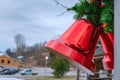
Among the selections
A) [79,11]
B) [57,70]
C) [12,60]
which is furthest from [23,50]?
[79,11]

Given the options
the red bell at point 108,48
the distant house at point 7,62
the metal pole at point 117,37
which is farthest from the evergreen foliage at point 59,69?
the metal pole at point 117,37

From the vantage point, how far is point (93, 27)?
5.92 ft

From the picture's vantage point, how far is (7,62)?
6512 centimetres

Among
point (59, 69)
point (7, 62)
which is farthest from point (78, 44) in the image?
point (7, 62)

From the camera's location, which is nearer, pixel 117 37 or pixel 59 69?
pixel 117 37

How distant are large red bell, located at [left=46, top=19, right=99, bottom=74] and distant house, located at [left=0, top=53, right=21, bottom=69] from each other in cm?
6155

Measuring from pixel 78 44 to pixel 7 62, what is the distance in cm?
6418

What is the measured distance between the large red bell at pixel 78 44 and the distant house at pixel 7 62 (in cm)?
6155

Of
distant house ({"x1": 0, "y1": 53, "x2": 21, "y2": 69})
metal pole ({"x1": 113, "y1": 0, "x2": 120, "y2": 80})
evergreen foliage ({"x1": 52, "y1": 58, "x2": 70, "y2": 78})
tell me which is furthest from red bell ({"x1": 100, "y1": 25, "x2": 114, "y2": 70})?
distant house ({"x1": 0, "y1": 53, "x2": 21, "y2": 69})

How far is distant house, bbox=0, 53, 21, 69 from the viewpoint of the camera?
63.7 metres

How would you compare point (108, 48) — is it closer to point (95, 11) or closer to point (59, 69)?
point (95, 11)

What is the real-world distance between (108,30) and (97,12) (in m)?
0.15

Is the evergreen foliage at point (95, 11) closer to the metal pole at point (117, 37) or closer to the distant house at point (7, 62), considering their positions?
the metal pole at point (117, 37)

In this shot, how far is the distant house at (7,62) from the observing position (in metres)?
63.7
